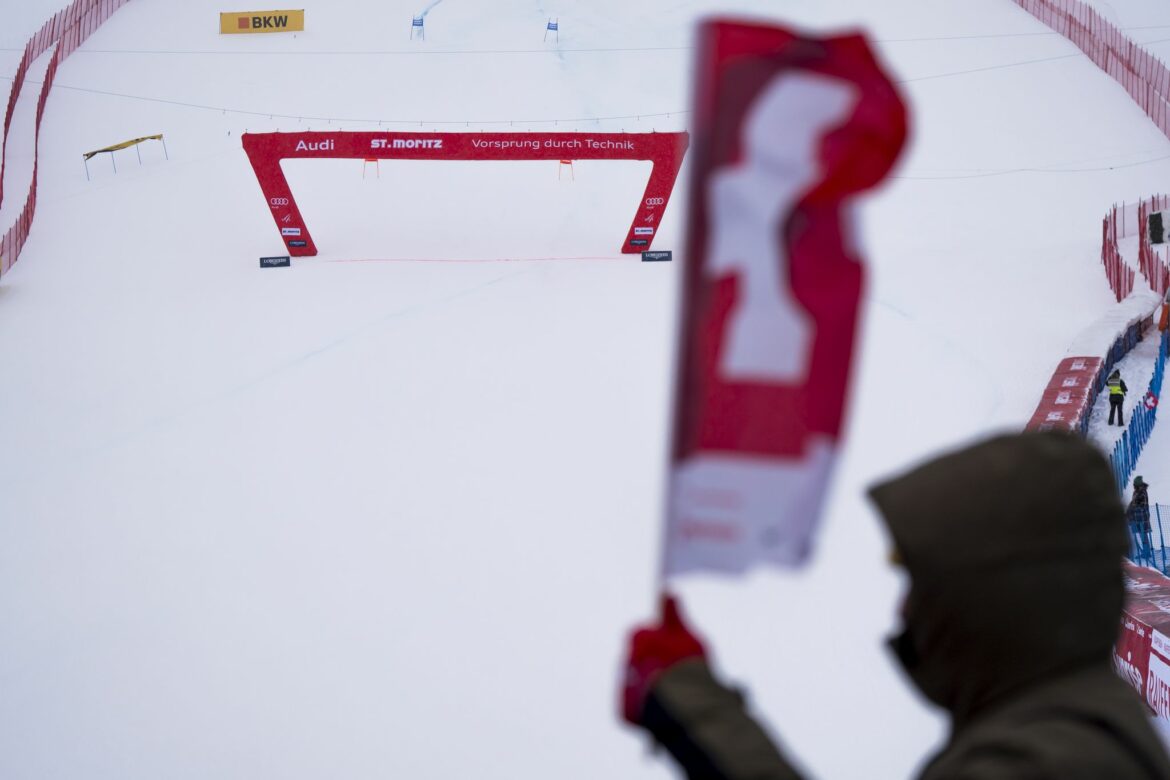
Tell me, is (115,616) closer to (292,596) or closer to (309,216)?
(292,596)

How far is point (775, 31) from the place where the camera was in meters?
1.88

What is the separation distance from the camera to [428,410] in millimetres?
10047

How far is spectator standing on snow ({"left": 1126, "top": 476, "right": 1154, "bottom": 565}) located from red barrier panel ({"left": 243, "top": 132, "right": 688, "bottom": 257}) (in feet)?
21.2

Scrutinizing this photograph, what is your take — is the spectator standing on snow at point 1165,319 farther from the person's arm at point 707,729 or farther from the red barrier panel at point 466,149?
the person's arm at point 707,729

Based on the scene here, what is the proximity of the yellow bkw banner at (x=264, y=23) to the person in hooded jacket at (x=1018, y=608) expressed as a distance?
836 inches

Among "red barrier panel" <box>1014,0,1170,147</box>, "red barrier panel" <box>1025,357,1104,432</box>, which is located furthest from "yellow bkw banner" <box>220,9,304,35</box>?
"red barrier panel" <box>1025,357,1104,432</box>

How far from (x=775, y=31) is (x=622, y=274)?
11230 mm

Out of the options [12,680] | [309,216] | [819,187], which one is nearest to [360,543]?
[12,680]

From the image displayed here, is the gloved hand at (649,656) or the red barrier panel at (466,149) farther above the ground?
the gloved hand at (649,656)

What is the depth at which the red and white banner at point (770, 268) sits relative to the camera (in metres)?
1.86

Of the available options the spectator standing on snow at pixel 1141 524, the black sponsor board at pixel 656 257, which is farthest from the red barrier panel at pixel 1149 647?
the black sponsor board at pixel 656 257

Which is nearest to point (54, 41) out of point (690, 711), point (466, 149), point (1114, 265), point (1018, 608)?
point (466, 149)

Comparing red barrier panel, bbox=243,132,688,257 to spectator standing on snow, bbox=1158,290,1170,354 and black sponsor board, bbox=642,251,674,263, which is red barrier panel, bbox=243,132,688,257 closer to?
black sponsor board, bbox=642,251,674,263

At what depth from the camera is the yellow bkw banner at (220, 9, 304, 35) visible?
21.1 meters
